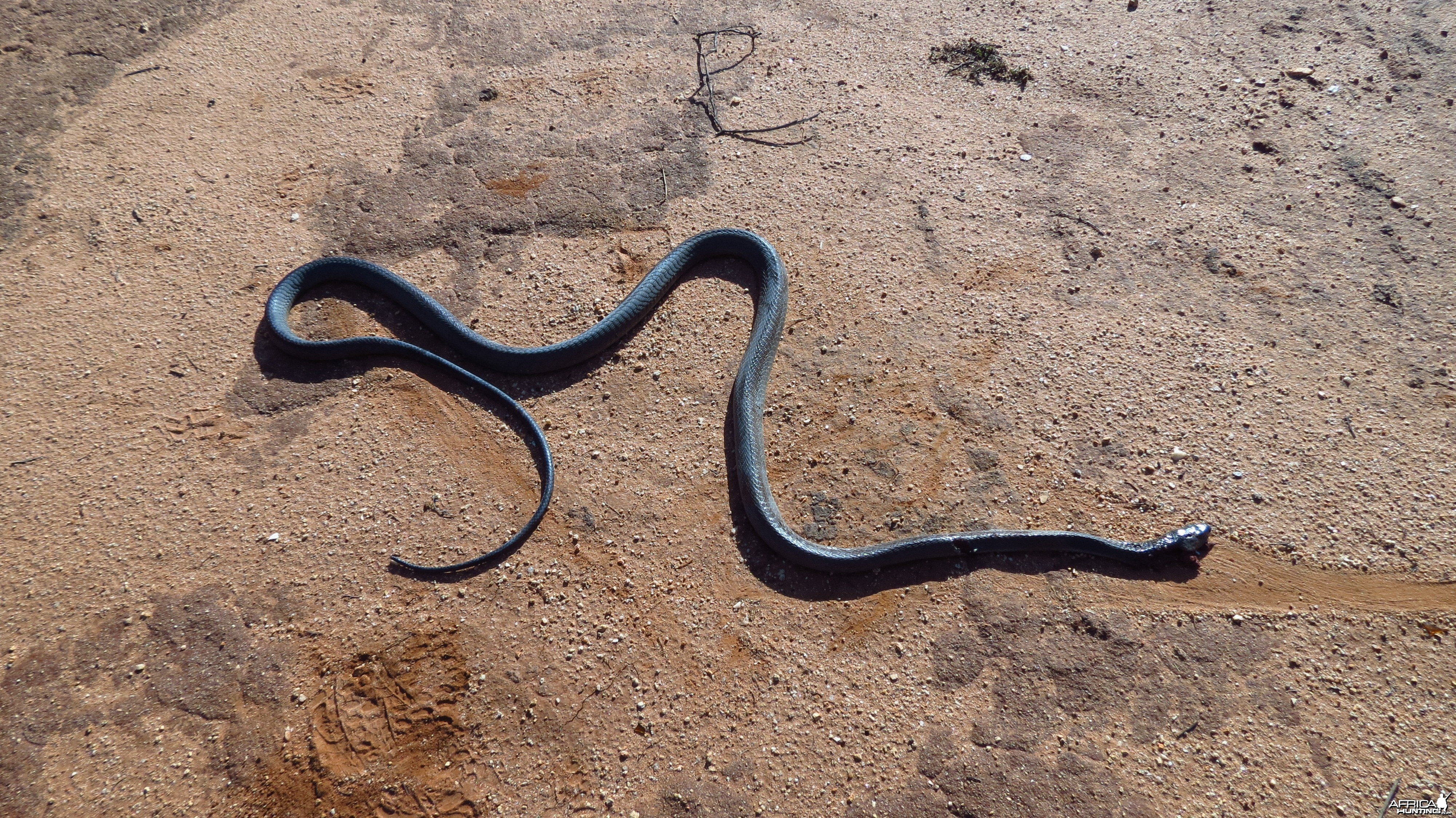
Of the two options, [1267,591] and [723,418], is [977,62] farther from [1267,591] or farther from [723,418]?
[1267,591]

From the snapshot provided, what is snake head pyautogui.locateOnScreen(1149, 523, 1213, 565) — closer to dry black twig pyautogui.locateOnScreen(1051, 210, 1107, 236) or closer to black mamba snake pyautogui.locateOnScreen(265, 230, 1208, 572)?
black mamba snake pyautogui.locateOnScreen(265, 230, 1208, 572)

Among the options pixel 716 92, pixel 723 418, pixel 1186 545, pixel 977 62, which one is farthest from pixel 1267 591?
pixel 716 92

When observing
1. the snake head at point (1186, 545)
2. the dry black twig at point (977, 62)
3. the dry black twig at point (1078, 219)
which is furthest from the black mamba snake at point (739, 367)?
the dry black twig at point (977, 62)

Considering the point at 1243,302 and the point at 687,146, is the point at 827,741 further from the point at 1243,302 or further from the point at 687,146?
the point at 687,146

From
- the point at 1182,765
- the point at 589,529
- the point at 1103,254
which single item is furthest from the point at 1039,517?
the point at 589,529

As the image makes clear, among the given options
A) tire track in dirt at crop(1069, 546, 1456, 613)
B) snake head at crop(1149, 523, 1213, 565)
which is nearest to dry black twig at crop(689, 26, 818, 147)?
snake head at crop(1149, 523, 1213, 565)

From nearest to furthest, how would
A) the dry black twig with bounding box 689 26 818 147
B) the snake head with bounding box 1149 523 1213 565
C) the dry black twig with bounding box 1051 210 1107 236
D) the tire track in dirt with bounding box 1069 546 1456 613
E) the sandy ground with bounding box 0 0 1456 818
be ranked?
1. the sandy ground with bounding box 0 0 1456 818
2. the tire track in dirt with bounding box 1069 546 1456 613
3. the snake head with bounding box 1149 523 1213 565
4. the dry black twig with bounding box 1051 210 1107 236
5. the dry black twig with bounding box 689 26 818 147

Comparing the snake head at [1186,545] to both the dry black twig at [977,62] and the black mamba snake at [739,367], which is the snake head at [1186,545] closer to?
the black mamba snake at [739,367]
